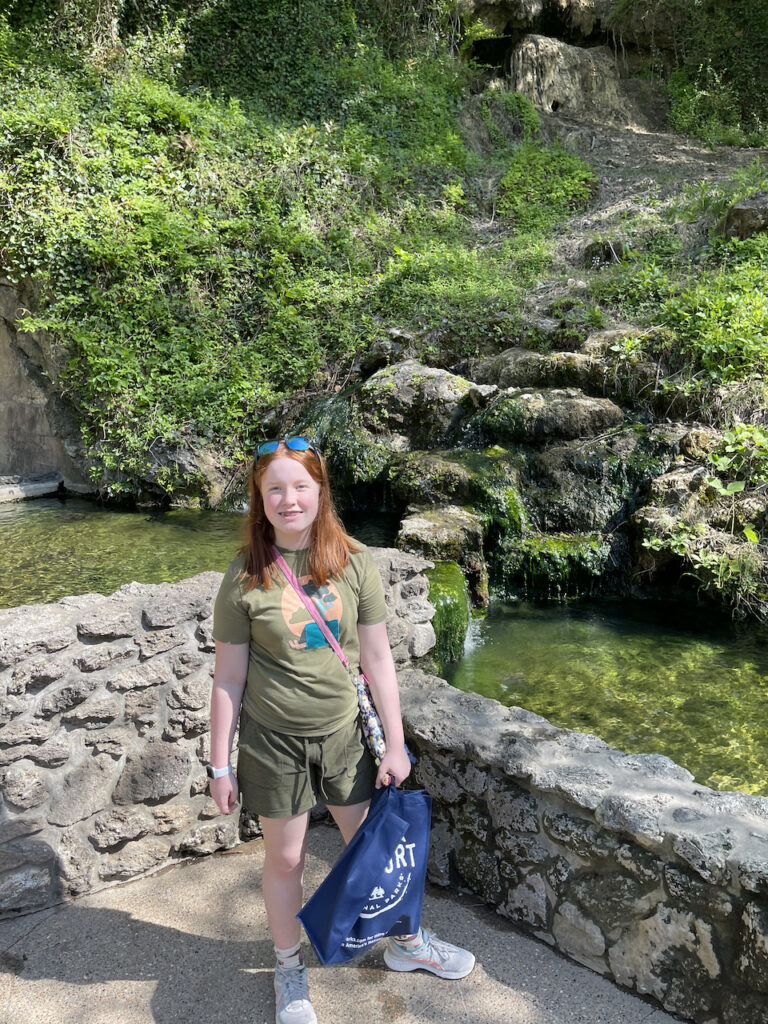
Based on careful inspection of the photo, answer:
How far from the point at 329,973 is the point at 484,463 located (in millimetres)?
5283

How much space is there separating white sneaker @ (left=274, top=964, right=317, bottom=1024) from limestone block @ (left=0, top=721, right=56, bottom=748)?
1173 millimetres

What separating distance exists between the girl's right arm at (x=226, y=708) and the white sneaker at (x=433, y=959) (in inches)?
31.1

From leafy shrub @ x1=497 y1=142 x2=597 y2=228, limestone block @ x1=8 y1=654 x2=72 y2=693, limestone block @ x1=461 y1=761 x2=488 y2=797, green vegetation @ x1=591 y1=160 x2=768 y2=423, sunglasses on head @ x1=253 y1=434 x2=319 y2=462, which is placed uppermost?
leafy shrub @ x1=497 y1=142 x2=597 y2=228

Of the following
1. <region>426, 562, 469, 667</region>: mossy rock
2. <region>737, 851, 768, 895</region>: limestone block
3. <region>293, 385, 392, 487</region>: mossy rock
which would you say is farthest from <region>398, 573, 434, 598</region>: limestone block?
<region>293, 385, 392, 487</region>: mossy rock

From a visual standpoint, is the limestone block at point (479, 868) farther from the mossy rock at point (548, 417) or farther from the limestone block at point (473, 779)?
the mossy rock at point (548, 417)

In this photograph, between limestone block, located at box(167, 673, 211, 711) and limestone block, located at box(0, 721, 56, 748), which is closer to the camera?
limestone block, located at box(0, 721, 56, 748)

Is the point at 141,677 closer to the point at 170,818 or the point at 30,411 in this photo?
the point at 170,818

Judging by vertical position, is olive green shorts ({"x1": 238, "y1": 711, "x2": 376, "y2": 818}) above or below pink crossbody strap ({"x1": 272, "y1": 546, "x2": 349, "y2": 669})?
below

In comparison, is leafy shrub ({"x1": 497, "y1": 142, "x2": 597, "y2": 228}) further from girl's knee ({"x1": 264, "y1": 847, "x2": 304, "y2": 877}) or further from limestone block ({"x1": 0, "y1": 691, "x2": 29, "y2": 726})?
girl's knee ({"x1": 264, "y1": 847, "x2": 304, "y2": 877})

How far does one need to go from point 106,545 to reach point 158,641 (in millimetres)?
4578

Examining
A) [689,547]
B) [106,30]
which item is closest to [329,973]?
[689,547]

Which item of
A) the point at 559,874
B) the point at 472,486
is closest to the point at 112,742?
the point at 559,874

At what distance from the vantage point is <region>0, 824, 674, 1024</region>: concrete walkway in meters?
2.21

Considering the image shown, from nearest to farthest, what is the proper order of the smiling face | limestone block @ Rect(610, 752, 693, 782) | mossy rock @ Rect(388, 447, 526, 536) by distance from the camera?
the smiling face < limestone block @ Rect(610, 752, 693, 782) < mossy rock @ Rect(388, 447, 526, 536)
